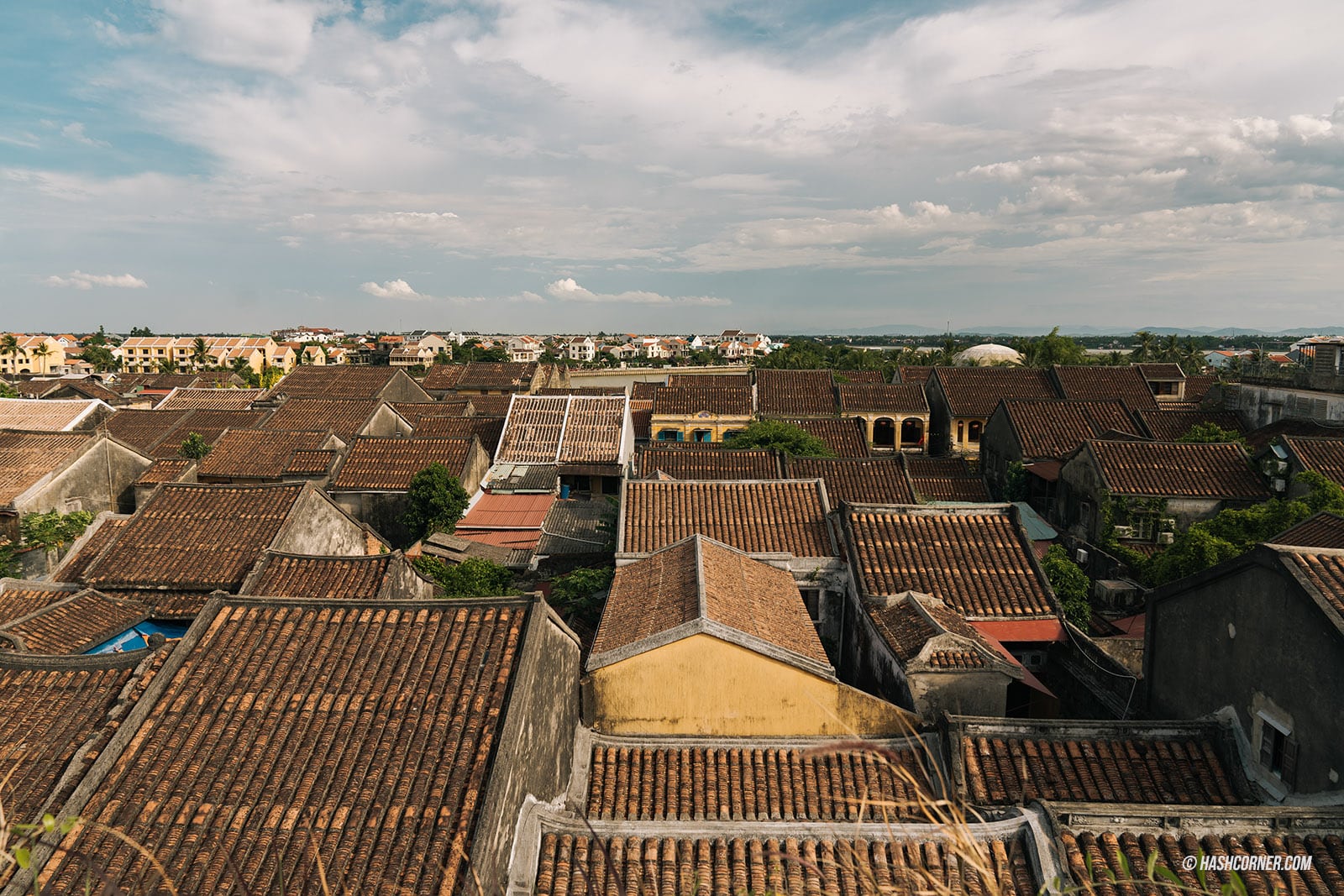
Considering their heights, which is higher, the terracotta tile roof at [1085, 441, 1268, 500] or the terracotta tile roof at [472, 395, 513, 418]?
the terracotta tile roof at [1085, 441, 1268, 500]

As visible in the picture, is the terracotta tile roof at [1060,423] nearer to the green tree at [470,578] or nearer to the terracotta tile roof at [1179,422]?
the terracotta tile roof at [1179,422]

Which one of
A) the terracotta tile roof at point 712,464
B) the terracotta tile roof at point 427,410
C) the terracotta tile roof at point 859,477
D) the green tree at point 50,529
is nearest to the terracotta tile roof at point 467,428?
the terracotta tile roof at point 427,410

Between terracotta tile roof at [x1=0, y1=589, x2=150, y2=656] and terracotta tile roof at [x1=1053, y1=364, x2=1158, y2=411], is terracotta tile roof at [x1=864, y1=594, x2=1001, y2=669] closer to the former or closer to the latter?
terracotta tile roof at [x1=0, y1=589, x2=150, y2=656]

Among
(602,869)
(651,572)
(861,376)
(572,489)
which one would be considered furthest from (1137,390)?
(602,869)

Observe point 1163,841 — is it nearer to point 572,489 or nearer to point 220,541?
point 220,541

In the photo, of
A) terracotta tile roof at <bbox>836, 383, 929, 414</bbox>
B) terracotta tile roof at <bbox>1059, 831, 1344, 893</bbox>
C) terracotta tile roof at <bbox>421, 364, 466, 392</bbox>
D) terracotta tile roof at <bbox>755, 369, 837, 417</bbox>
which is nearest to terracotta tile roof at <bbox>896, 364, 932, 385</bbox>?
terracotta tile roof at <bbox>836, 383, 929, 414</bbox>
